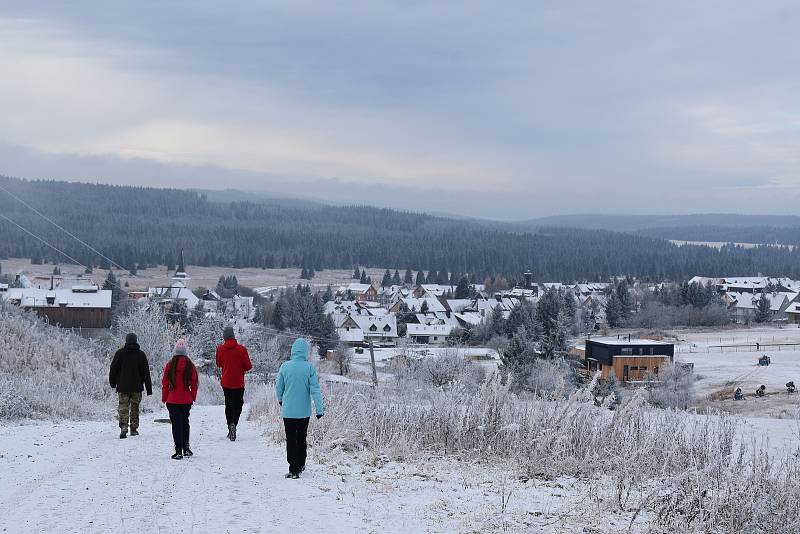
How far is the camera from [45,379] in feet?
51.7

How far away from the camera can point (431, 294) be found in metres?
108

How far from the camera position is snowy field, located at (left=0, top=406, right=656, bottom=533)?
20.0 feet

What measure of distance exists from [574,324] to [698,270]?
335 feet

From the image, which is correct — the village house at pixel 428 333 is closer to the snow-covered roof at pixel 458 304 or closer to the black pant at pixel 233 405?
the snow-covered roof at pixel 458 304

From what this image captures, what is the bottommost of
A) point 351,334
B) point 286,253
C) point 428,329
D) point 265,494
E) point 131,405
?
point 428,329

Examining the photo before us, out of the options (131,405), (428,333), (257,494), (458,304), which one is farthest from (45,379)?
(458,304)

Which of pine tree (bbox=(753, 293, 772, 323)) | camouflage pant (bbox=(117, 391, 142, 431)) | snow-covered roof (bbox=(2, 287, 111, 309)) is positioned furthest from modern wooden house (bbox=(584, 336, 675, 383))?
pine tree (bbox=(753, 293, 772, 323))

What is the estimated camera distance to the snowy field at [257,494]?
6.09 m

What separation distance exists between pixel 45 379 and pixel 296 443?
10074 mm

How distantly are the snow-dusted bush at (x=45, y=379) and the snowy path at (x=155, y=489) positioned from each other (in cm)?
230

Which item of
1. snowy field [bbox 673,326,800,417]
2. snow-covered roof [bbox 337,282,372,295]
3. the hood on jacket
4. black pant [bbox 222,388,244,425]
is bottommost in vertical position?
snowy field [bbox 673,326,800,417]

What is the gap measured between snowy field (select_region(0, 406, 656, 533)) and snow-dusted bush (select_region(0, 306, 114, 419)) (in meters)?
3.05

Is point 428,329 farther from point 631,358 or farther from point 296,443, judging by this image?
point 296,443

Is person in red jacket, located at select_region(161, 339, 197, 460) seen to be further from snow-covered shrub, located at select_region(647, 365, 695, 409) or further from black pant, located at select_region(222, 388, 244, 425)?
snow-covered shrub, located at select_region(647, 365, 695, 409)
